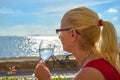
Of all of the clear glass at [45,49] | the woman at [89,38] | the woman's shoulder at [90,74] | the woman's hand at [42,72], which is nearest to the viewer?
the woman's shoulder at [90,74]

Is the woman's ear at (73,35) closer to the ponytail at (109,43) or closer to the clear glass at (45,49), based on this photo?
the ponytail at (109,43)

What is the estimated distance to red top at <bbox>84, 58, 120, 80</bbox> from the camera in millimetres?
2367

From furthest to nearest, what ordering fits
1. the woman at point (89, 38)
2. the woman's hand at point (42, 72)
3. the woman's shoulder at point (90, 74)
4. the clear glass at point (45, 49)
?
the clear glass at point (45, 49) < the woman's hand at point (42, 72) < the woman at point (89, 38) < the woman's shoulder at point (90, 74)

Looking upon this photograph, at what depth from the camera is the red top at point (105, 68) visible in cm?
237

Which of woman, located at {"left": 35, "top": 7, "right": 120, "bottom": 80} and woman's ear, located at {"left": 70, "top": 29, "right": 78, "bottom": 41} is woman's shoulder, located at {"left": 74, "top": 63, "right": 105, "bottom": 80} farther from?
woman's ear, located at {"left": 70, "top": 29, "right": 78, "bottom": 41}

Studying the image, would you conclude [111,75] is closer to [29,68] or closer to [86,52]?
[86,52]

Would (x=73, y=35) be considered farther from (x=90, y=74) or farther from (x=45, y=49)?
(x=45, y=49)

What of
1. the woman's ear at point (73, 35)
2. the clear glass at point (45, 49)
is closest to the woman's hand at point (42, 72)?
the clear glass at point (45, 49)

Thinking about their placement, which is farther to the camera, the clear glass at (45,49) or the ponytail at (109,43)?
the clear glass at (45,49)

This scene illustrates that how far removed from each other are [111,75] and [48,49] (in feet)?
2.38

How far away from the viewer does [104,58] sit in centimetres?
248

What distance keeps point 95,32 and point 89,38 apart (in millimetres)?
56

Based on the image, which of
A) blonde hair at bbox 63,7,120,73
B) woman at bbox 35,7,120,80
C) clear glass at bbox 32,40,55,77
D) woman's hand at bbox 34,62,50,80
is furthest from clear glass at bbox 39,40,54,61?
blonde hair at bbox 63,7,120,73

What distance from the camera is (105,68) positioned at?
7.85 ft
